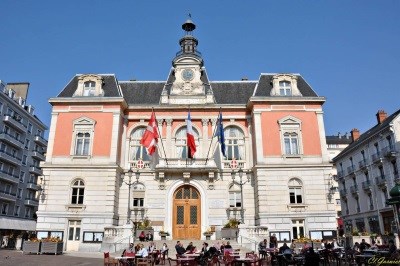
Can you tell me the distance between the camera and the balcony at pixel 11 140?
4502cm

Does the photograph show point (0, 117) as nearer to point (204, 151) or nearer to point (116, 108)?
point (116, 108)

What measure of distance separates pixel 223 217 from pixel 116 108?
12451mm

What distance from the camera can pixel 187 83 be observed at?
2991 cm

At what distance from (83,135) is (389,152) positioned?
103ft

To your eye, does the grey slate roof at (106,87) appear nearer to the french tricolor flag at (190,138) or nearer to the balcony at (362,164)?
the french tricolor flag at (190,138)

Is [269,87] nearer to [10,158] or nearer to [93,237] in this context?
[93,237]

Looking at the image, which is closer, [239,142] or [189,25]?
[239,142]

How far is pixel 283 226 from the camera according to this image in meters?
25.3

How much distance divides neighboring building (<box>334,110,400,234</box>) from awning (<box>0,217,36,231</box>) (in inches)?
1513

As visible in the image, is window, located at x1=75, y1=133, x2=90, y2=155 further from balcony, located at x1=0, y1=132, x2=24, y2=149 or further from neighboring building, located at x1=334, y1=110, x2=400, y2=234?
neighboring building, located at x1=334, y1=110, x2=400, y2=234

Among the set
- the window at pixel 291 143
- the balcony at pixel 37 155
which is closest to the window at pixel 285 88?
the window at pixel 291 143

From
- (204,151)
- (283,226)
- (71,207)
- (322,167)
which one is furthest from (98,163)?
(322,167)

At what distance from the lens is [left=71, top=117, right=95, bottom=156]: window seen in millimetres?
27312

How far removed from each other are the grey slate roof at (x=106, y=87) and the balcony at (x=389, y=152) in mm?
28843
